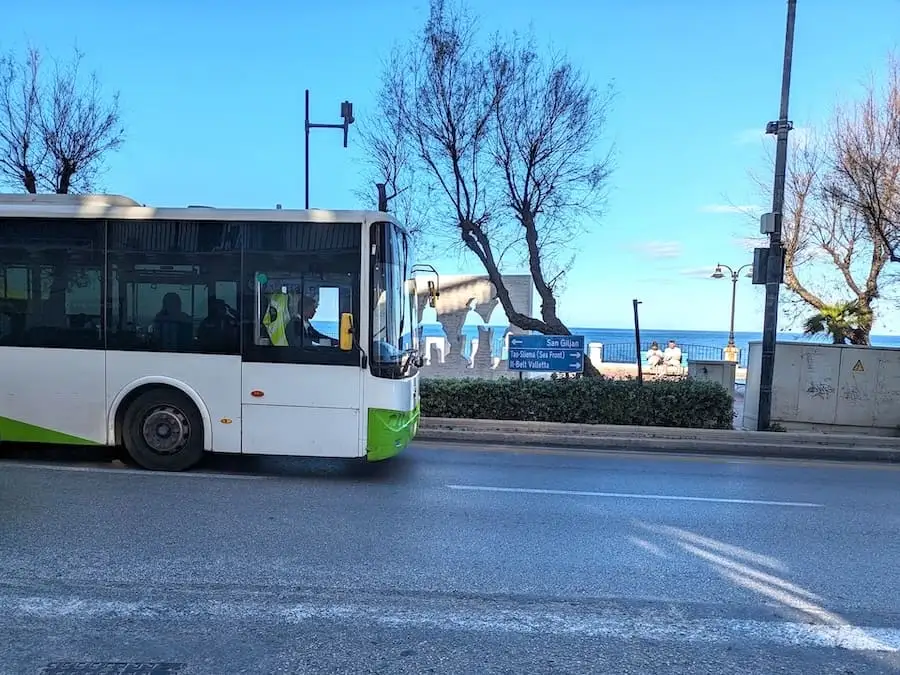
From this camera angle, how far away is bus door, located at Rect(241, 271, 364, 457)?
6.70m

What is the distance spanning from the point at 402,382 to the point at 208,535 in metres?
2.53

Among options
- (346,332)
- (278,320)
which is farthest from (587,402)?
(278,320)

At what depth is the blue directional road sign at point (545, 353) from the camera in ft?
37.3

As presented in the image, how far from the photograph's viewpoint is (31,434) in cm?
714

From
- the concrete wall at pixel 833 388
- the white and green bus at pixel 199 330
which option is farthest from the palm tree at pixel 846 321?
the white and green bus at pixel 199 330

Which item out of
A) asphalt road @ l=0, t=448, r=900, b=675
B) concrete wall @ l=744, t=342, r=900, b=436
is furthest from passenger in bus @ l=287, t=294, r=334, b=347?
concrete wall @ l=744, t=342, r=900, b=436

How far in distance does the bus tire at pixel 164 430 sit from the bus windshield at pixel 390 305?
2209 millimetres

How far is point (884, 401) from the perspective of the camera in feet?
36.6

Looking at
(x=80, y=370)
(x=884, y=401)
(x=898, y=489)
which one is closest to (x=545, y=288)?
(x=884, y=401)

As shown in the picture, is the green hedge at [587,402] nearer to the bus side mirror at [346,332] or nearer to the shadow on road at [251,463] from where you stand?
the shadow on road at [251,463]

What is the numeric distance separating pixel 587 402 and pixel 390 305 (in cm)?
512

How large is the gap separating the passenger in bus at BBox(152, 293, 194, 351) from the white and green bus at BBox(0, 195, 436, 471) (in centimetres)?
2

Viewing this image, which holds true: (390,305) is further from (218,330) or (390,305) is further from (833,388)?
(833,388)

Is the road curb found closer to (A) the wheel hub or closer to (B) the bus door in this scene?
(B) the bus door
